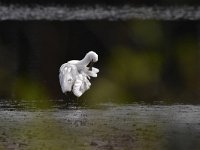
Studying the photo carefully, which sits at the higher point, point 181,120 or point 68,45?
point 68,45

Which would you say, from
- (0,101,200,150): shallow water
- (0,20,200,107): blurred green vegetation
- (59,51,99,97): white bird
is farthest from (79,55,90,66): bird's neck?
(0,20,200,107): blurred green vegetation

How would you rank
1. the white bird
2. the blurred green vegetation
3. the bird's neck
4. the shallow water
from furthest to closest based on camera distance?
the blurred green vegetation < the bird's neck < the white bird < the shallow water

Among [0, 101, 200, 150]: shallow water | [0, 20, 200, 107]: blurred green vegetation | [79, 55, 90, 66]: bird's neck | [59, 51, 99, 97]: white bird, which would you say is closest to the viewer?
[0, 101, 200, 150]: shallow water

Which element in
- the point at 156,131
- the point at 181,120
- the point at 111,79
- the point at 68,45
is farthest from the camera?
the point at 68,45

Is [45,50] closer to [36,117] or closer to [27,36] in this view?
[27,36]

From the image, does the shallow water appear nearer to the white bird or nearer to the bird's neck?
the white bird

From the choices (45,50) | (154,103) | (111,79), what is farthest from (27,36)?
(154,103)
